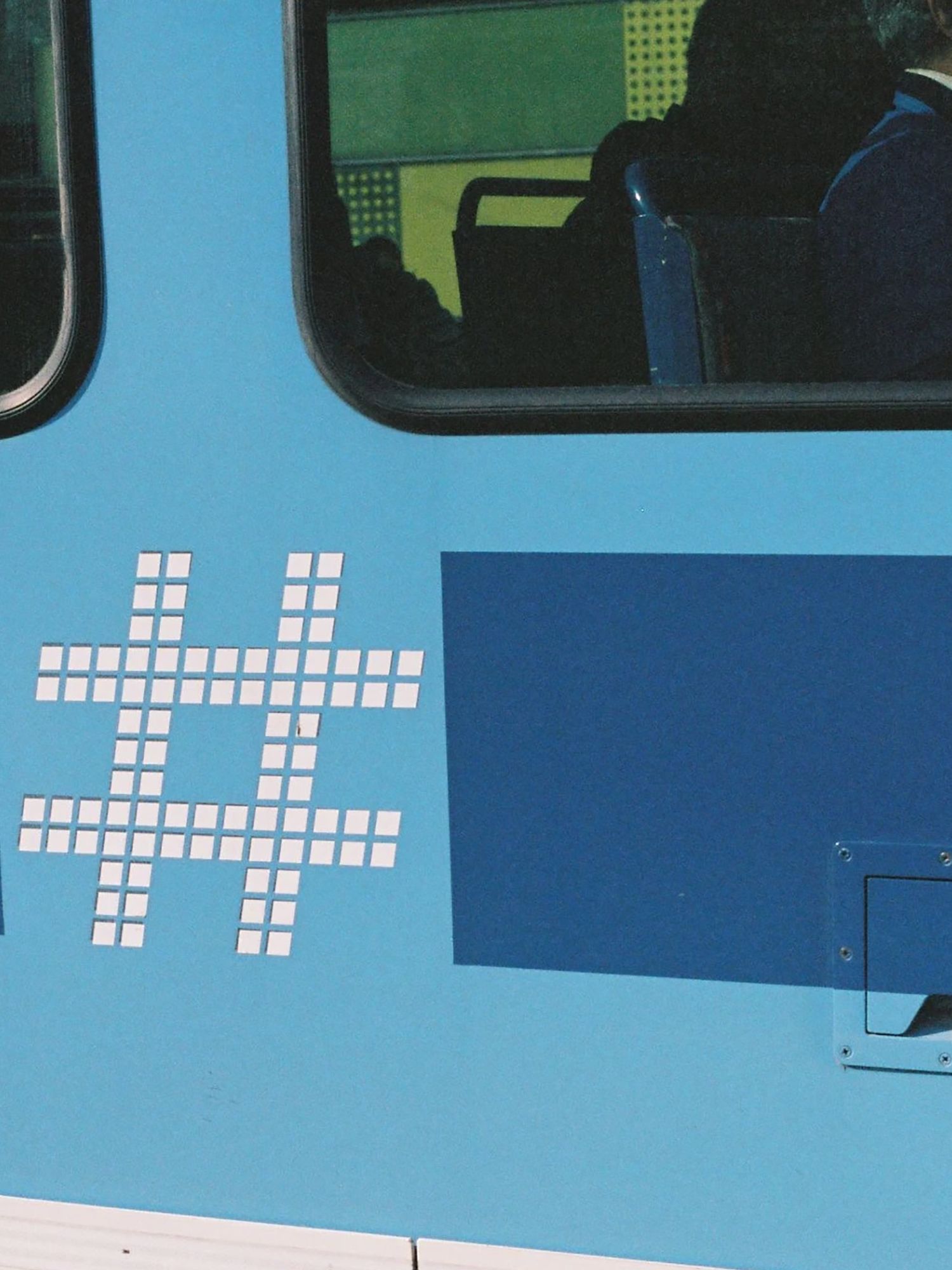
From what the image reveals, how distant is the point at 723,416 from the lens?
60.2 inches

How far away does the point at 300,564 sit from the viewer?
1638mm

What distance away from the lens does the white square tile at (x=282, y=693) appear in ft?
5.44

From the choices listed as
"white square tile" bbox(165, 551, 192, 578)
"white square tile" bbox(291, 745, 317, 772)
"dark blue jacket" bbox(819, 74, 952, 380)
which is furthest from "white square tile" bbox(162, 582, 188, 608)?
"dark blue jacket" bbox(819, 74, 952, 380)

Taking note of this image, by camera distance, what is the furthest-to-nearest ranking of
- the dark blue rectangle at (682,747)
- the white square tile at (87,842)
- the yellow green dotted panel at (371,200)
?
the white square tile at (87,842)
the yellow green dotted panel at (371,200)
the dark blue rectangle at (682,747)

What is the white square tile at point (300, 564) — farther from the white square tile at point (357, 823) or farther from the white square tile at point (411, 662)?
the white square tile at point (357, 823)

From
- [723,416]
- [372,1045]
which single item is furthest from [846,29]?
[372,1045]

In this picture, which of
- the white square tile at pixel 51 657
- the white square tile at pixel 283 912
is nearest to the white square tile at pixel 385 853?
the white square tile at pixel 283 912

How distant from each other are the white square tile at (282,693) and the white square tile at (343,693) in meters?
0.05

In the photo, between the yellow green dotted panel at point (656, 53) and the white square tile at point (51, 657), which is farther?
the yellow green dotted panel at point (656, 53)

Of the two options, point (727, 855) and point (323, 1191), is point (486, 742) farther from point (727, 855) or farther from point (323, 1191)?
point (323, 1191)

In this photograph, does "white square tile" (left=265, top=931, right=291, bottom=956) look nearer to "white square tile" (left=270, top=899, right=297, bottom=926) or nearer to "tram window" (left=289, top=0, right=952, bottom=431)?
"white square tile" (left=270, top=899, right=297, bottom=926)

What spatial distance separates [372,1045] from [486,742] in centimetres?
39

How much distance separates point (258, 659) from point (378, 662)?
0.14 metres

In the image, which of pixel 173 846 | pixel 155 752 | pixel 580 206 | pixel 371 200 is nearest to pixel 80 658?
pixel 155 752
